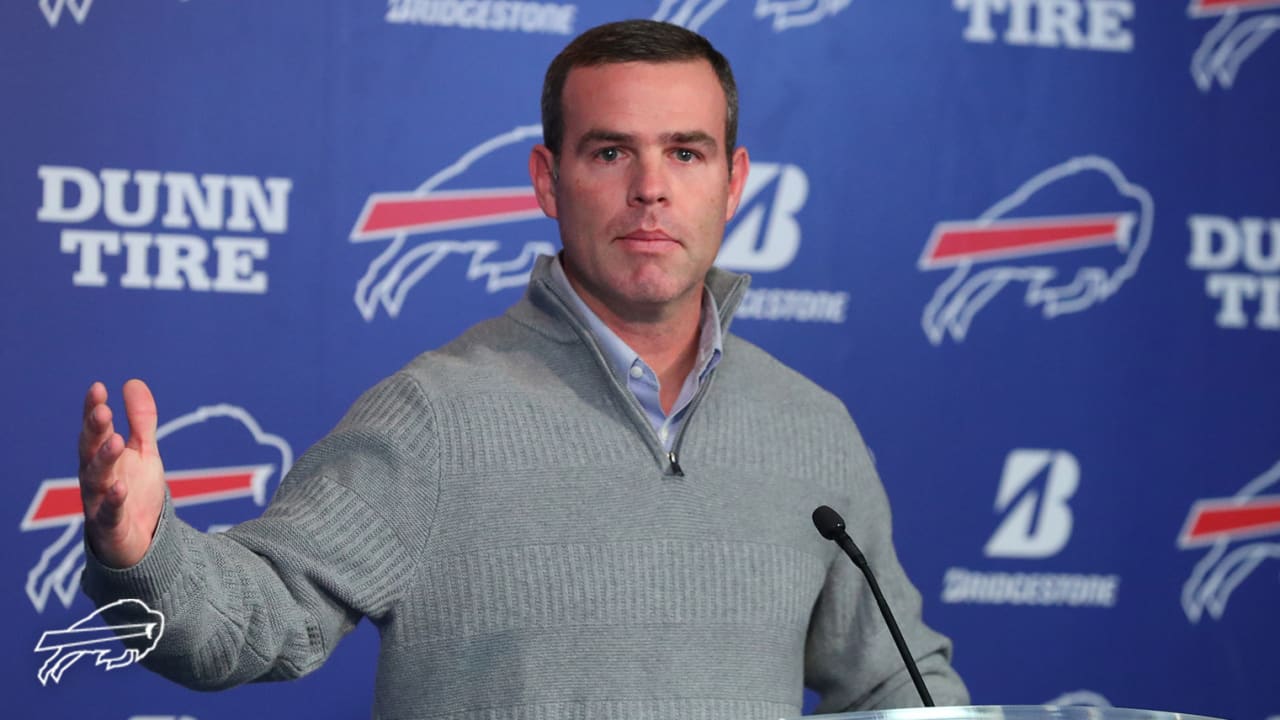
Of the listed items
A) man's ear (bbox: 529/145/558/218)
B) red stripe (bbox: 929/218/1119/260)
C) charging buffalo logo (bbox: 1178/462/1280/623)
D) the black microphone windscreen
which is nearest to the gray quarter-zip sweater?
man's ear (bbox: 529/145/558/218)

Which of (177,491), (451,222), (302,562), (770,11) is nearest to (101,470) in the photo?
(302,562)

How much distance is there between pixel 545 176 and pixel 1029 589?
1.68 metres

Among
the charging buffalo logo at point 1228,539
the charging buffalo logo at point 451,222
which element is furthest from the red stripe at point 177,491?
the charging buffalo logo at point 1228,539

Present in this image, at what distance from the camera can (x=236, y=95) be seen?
9.71 feet

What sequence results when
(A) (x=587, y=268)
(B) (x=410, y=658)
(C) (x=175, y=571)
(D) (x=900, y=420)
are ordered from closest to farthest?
(C) (x=175, y=571), (B) (x=410, y=658), (A) (x=587, y=268), (D) (x=900, y=420)

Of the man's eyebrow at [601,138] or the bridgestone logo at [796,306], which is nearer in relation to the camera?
the man's eyebrow at [601,138]

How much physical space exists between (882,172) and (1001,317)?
41 centimetres

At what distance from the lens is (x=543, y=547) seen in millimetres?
1919

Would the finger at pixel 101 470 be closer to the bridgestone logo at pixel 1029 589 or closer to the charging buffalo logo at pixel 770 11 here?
the charging buffalo logo at pixel 770 11

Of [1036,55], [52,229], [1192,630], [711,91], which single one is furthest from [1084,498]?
[52,229]

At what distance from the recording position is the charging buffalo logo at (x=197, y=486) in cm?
285

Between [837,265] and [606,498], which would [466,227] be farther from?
[606,498]

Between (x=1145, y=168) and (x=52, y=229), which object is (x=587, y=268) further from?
(x=1145, y=168)

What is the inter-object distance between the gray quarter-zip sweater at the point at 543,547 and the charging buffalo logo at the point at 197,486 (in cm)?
96
